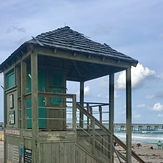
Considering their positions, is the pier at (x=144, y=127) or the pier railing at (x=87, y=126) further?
the pier at (x=144, y=127)

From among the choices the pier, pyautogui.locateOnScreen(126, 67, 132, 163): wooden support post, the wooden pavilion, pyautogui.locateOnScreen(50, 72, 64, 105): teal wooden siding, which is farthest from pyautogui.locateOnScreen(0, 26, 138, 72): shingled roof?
the pier

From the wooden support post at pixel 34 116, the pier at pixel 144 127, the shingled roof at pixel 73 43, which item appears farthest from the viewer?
the pier at pixel 144 127

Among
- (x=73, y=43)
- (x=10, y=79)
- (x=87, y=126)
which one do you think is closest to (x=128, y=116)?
(x=87, y=126)

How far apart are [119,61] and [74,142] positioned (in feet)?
10.3

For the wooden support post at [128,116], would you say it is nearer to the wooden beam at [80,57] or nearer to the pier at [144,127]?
the wooden beam at [80,57]

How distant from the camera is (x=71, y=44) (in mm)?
9109

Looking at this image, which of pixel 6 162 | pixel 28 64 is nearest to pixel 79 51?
pixel 28 64

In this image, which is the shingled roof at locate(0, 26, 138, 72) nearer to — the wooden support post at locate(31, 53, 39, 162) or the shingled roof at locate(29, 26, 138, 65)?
the shingled roof at locate(29, 26, 138, 65)

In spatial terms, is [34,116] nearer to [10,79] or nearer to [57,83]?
[57,83]

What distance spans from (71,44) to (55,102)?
8.29ft

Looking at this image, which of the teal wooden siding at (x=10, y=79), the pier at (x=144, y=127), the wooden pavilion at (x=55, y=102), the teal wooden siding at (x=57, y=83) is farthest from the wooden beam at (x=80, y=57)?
the pier at (x=144, y=127)

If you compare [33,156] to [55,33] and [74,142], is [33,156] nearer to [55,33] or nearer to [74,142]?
[74,142]

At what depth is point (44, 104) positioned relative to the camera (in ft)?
33.6

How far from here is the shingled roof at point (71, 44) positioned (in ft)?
27.7
